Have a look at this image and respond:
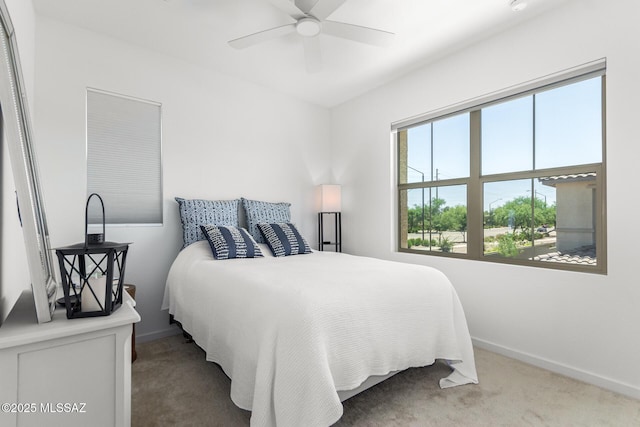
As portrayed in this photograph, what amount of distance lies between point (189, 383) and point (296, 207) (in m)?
2.32

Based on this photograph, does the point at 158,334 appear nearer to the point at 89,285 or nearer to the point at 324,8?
the point at 89,285

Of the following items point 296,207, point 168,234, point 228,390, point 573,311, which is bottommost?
point 228,390

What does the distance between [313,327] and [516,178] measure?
2.24 meters

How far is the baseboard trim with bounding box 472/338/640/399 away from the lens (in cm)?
201

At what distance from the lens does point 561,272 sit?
7.66 ft

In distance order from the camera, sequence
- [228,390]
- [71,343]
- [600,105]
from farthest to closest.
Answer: [600,105] → [228,390] → [71,343]

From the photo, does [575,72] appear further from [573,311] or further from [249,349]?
[249,349]

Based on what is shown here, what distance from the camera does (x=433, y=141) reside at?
336 cm

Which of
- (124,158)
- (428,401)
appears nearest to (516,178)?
(428,401)

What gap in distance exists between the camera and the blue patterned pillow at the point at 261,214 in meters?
3.30

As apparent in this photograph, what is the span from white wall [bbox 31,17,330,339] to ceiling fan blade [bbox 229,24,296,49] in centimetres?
111

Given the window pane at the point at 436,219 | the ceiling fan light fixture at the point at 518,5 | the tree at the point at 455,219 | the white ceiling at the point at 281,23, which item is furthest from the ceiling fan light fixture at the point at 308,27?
the tree at the point at 455,219

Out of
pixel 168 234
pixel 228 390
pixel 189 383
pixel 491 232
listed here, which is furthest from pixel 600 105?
pixel 168 234

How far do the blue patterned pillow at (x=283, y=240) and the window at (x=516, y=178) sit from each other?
123cm
